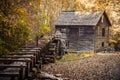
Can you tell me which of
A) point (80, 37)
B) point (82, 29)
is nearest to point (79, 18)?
point (82, 29)

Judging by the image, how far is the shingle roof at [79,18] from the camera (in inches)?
1466

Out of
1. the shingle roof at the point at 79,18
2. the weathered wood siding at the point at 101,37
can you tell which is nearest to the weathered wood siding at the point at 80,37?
the shingle roof at the point at 79,18

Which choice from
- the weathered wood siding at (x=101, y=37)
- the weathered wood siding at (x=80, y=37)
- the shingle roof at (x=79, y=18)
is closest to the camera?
the shingle roof at (x=79, y=18)

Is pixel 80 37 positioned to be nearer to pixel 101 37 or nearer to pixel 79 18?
pixel 79 18

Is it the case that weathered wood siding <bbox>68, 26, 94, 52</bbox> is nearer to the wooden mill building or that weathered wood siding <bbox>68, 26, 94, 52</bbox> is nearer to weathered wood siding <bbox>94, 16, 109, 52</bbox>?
the wooden mill building

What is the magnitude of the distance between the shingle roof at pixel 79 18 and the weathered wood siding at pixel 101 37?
1.44m

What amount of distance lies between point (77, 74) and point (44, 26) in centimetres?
593

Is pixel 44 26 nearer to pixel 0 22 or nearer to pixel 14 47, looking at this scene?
pixel 14 47

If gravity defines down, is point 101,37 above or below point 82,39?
above

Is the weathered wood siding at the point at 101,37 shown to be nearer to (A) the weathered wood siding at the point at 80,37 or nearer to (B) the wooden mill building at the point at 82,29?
(B) the wooden mill building at the point at 82,29

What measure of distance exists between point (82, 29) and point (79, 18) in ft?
5.66

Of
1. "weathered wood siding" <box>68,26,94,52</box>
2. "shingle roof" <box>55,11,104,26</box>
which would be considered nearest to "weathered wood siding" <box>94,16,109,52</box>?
"weathered wood siding" <box>68,26,94,52</box>

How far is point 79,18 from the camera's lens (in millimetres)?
38312

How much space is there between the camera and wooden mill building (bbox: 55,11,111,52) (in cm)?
3729
